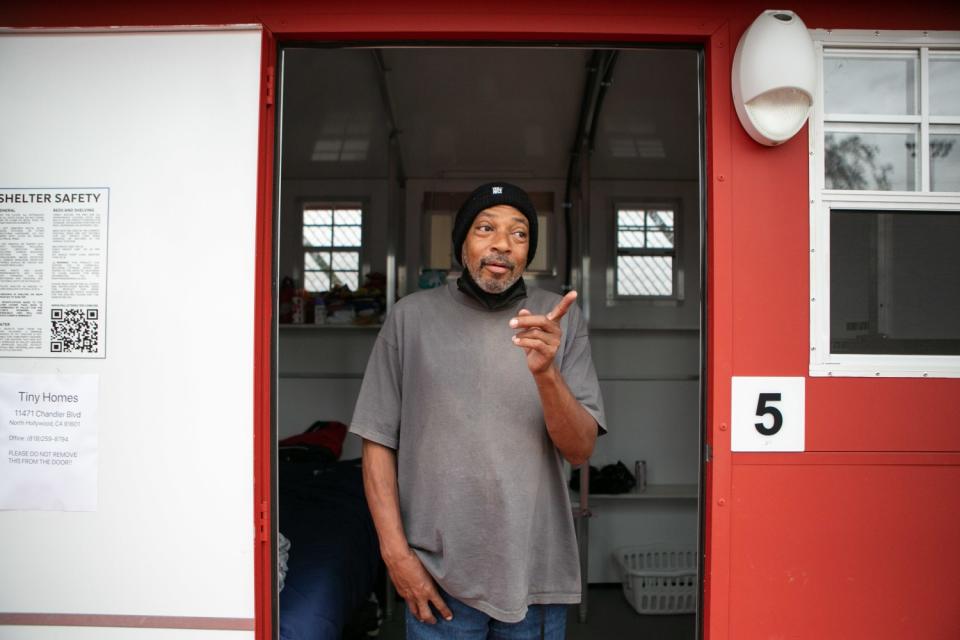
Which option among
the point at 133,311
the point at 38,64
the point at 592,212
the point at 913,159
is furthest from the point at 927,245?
the point at 592,212

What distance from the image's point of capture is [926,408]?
6.23 feet


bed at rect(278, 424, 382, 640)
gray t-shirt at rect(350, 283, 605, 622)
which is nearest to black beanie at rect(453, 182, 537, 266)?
gray t-shirt at rect(350, 283, 605, 622)

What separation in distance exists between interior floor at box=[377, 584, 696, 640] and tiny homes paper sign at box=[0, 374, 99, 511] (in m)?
2.33

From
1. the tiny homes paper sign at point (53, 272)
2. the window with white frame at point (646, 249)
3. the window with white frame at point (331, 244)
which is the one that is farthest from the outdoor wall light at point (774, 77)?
the window with white frame at point (331, 244)

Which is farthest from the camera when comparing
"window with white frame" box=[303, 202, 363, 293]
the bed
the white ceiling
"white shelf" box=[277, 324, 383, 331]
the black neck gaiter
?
"window with white frame" box=[303, 202, 363, 293]

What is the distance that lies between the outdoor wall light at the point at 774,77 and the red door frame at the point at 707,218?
0.08 m

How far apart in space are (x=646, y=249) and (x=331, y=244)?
230cm

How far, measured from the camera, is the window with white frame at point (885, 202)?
1.90m

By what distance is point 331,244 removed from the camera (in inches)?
196

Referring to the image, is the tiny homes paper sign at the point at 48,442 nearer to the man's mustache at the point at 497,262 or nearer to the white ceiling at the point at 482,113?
the man's mustache at the point at 497,262

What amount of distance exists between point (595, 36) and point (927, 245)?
1.13m

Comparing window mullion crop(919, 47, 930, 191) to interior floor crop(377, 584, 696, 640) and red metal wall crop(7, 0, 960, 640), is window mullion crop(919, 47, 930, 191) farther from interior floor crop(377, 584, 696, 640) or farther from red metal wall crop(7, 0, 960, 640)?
interior floor crop(377, 584, 696, 640)

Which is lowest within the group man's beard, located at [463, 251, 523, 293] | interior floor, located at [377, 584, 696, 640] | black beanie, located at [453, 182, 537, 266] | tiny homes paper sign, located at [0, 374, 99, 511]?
interior floor, located at [377, 584, 696, 640]

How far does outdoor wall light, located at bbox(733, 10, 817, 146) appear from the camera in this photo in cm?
176
